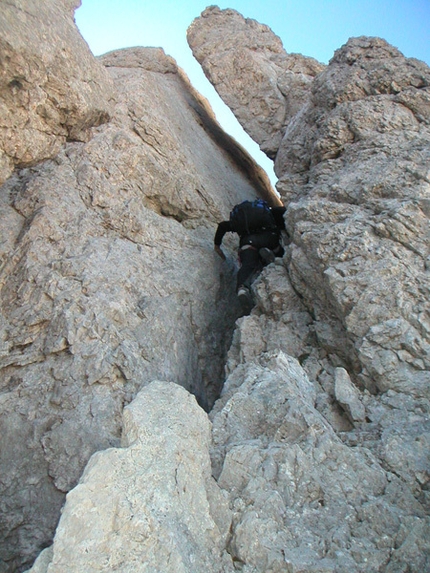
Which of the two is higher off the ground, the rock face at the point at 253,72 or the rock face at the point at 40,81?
the rock face at the point at 253,72

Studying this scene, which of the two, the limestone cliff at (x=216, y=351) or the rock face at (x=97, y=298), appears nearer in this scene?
the limestone cliff at (x=216, y=351)

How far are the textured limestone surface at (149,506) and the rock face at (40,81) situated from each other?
3.62 m

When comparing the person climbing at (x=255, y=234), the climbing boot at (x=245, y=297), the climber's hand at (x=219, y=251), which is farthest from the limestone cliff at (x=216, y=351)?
the person climbing at (x=255, y=234)

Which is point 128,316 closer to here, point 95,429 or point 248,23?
point 95,429

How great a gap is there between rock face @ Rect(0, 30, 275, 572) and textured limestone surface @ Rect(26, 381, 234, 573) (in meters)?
1.25

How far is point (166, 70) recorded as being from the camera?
1288 centimetres

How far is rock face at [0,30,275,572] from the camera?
4.95m

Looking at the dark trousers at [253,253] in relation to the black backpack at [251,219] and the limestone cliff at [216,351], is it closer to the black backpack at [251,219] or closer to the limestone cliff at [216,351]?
the black backpack at [251,219]

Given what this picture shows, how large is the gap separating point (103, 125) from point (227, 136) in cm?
521

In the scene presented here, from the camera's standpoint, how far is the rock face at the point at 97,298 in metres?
4.95

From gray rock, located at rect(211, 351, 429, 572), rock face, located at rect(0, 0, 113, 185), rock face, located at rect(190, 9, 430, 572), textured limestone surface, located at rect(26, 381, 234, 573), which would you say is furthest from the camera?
rock face, located at rect(0, 0, 113, 185)

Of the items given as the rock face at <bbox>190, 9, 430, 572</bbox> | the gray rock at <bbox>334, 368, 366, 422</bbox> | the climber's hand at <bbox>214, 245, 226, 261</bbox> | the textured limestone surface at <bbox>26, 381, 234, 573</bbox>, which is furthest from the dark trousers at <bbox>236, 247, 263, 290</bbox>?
the textured limestone surface at <bbox>26, 381, 234, 573</bbox>

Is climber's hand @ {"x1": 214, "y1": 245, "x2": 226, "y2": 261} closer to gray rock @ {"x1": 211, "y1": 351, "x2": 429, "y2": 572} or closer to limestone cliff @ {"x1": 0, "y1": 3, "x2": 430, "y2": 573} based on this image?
limestone cliff @ {"x1": 0, "y1": 3, "x2": 430, "y2": 573}

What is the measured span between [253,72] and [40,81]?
7.72 metres
